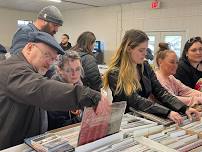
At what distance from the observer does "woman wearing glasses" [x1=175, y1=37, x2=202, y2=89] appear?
257cm

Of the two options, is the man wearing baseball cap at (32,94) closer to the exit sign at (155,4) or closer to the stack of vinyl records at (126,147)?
the stack of vinyl records at (126,147)

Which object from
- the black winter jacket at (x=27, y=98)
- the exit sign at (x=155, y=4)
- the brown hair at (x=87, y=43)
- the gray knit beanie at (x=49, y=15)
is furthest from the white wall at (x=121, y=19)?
the black winter jacket at (x=27, y=98)

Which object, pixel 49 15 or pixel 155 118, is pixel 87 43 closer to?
pixel 49 15

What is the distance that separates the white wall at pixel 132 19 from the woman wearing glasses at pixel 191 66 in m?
3.89

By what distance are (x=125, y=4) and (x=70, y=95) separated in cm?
725

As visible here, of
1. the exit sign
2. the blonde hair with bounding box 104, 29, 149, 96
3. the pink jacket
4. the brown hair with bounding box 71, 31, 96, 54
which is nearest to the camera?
the blonde hair with bounding box 104, 29, 149, 96

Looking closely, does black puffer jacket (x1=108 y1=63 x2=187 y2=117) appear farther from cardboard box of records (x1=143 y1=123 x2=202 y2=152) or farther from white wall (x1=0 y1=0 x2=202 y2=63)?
white wall (x1=0 y1=0 x2=202 y2=63)

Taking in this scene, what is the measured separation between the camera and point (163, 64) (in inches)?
91.4

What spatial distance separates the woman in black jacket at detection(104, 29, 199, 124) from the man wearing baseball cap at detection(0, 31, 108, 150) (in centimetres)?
61

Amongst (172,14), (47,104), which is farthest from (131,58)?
(172,14)

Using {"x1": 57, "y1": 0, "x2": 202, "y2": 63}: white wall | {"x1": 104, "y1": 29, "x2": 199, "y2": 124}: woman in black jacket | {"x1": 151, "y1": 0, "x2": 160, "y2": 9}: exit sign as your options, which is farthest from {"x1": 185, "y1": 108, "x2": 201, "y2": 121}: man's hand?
{"x1": 151, "y1": 0, "x2": 160, "y2": 9}: exit sign

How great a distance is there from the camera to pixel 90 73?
301 centimetres

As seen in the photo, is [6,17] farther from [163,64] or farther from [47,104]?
[47,104]

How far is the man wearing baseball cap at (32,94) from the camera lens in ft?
3.55
